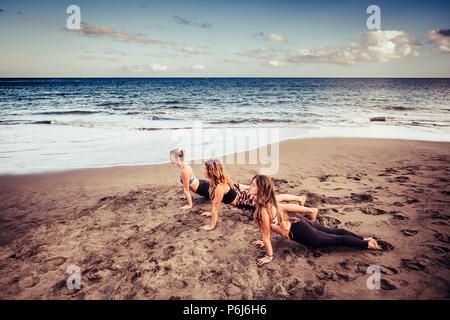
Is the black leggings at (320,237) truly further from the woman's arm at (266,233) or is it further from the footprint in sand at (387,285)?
the footprint in sand at (387,285)

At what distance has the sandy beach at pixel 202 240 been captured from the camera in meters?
2.95

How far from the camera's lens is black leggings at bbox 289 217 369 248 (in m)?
3.49

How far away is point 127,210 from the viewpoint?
4.91m

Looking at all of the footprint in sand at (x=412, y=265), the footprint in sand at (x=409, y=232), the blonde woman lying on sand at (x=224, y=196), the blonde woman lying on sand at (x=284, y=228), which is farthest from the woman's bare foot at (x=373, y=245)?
the blonde woman lying on sand at (x=224, y=196)

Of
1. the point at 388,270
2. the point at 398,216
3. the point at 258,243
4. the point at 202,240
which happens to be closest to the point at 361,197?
the point at 398,216

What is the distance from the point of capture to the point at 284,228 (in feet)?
11.6

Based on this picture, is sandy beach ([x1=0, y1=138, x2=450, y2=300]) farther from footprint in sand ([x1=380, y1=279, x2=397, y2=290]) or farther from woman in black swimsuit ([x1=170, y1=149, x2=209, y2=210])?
woman in black swimsuit ([x1=170, y1=149, x2=209, y2=210])

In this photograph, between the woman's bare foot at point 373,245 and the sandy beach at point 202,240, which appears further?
the woman's bare foot at point 373,245

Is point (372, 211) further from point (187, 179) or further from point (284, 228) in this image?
point (187, 179)

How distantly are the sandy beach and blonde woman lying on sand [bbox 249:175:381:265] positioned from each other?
0.59ft

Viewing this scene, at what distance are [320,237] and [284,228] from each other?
58cm

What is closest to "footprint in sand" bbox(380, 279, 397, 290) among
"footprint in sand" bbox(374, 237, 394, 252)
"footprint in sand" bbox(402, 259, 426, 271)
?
"footprint in sand" bbox(402, 259, 426, 271)
